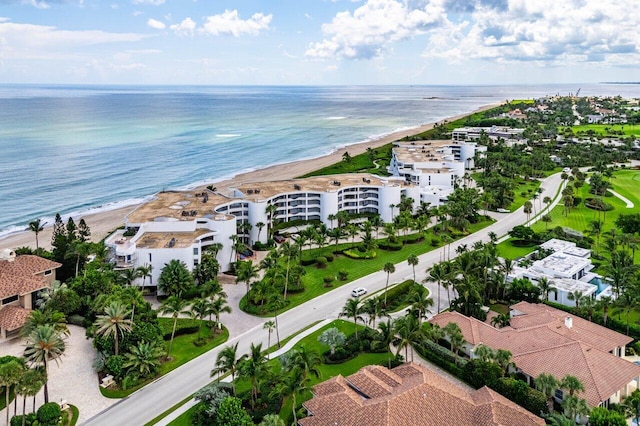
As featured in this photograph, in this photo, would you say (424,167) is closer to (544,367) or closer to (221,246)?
(221,246)

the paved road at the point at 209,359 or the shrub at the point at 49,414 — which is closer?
the shrub at the point at 49,414

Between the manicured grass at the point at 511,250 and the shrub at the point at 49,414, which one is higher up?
the shrub at the point at 49,414

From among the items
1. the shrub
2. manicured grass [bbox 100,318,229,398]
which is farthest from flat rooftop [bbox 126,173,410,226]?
the shrub

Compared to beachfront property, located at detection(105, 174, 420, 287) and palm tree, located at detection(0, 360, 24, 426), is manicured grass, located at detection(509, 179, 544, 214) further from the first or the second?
palm tree, located at detection(0, 360, 24, 426)

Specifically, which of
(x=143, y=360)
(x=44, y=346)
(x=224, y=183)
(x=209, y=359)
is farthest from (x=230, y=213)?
(x=224, y=183)

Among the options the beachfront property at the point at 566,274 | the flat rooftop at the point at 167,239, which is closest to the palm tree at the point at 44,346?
the flat rooftop at the point at 167,239

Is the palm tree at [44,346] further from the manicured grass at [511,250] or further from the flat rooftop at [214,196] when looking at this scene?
the manicured grass at [511,250]

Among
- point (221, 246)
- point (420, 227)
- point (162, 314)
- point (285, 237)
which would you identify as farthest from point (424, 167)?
point (162, 314)
